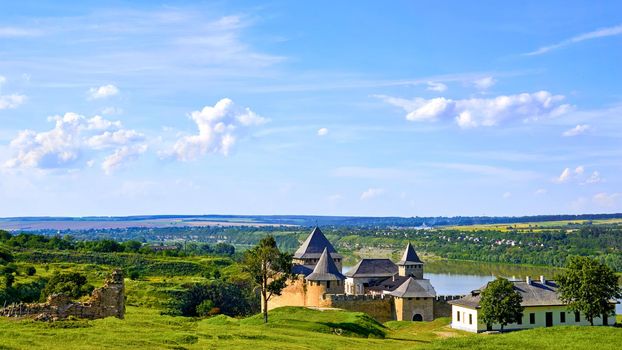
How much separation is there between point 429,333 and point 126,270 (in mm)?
45825

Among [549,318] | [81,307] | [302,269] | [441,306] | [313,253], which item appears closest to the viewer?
[81,307]

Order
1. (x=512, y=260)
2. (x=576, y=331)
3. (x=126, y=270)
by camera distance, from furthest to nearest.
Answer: (x=512, y=260)
(x=126, y=270)
(x=576, y=331)

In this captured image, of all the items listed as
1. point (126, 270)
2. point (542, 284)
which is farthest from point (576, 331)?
point (126, 270)

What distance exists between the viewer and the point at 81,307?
85.4 ft

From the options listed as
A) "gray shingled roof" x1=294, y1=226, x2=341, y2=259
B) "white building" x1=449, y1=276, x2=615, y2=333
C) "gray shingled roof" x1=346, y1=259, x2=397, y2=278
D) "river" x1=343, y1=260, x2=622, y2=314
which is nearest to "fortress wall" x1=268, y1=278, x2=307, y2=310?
"gray shingled roof" x1=346, y1=259, x2=397, y2=278

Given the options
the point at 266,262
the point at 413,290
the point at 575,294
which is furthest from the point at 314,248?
the point at 575,294

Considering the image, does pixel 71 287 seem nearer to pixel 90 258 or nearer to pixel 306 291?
pixel 306 291

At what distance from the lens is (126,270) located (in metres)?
76.0

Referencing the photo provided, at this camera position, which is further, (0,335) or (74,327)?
(74,327)

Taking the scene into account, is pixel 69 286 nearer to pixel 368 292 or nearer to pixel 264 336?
pixel 368 292

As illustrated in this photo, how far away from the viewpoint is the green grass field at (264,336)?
20.3 m

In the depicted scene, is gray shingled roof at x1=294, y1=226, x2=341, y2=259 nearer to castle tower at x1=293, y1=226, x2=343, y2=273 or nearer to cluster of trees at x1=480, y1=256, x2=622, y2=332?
castle tower at x1=293, y1=226, x2=343, y2=273

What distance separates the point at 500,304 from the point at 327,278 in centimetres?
1409

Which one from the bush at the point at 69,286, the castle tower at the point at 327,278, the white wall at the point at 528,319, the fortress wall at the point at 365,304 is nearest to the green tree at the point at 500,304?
the white wall at the point at 528,319
